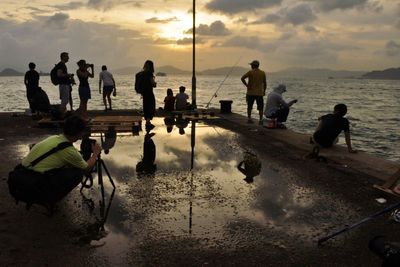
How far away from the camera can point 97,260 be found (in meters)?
4.66

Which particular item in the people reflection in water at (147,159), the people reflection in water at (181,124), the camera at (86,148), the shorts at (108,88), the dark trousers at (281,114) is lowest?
the people reflection in water at (181,124)

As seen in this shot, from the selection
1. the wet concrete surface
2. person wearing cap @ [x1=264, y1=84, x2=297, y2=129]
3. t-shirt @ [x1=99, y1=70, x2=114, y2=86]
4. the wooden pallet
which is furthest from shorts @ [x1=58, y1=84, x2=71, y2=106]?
person wearing cap @ [x1=264, y1=84, x2=297, y2=129]

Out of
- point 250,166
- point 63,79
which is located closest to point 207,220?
point 250,166

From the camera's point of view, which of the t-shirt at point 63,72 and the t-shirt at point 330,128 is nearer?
the t-shirt at point 330,128

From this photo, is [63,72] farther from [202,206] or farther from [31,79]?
[202,206]

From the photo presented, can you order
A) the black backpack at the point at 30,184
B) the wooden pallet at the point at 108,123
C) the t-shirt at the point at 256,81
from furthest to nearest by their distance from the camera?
the t-shirt at the point at 256,81 → the wooden pallet at the point at 108,123 → the black backpack at the point at 30,184

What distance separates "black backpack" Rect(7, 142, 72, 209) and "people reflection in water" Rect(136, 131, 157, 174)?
3108 mm

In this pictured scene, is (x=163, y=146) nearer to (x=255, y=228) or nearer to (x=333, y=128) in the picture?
(x=333, y=128)

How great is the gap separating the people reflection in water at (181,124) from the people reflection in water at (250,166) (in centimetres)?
413

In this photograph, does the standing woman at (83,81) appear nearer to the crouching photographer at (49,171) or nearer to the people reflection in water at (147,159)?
the people reflection in water at (147,159)

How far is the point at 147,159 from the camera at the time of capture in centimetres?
970

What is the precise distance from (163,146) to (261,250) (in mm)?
6698

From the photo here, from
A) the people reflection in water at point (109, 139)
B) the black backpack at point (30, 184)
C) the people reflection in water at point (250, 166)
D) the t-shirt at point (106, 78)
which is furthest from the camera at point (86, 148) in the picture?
the t-shirt at point (106, 78)

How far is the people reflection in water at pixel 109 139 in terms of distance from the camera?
35.8 ft
